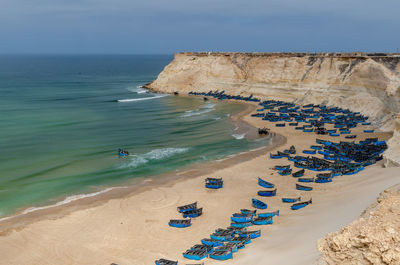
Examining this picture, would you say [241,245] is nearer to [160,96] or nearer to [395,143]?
[395,143]

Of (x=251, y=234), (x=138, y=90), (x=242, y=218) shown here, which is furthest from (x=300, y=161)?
(x=138, y=90)

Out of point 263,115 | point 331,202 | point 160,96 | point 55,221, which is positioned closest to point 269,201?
point 331,202

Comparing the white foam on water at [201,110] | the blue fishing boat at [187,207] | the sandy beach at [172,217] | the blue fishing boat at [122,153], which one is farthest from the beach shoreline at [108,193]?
the white foam on water at [201,110]

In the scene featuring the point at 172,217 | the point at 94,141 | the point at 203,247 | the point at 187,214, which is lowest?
the point at 172,217

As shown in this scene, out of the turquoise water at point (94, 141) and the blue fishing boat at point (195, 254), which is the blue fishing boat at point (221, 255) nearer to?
the blue fishing boat at point (195, 254)

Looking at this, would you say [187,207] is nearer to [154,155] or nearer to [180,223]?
[180,223]

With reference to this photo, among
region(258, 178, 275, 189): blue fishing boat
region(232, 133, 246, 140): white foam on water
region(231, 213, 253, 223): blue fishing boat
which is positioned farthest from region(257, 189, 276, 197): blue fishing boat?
region(232, 133, 246, 140): white foam on water
